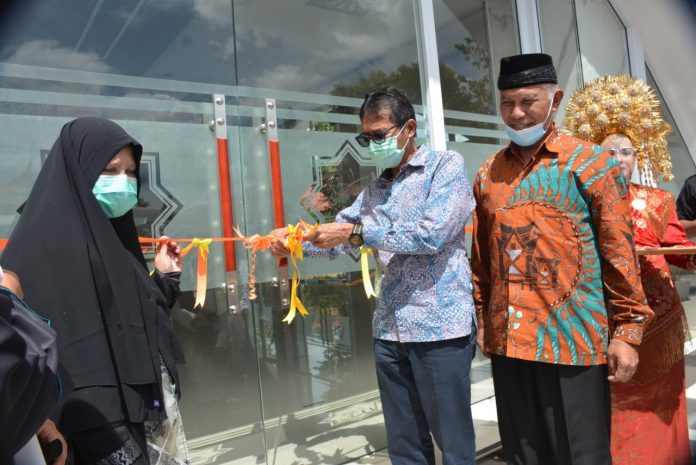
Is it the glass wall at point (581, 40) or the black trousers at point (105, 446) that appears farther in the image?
the glass wall at point (581, 40)

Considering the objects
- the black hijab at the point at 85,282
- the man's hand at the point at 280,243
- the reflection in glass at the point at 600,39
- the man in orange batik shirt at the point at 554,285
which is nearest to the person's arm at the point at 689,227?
the man in orange batik shirt at the point at 554,285

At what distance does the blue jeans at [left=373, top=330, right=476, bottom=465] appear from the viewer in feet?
6.68

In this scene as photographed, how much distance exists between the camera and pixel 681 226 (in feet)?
8.68

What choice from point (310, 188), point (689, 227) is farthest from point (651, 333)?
point (310, 188)

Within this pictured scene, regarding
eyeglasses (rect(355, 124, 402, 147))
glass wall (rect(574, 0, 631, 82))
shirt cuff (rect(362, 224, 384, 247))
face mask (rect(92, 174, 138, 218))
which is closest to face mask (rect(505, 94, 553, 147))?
eyeglasses (rect(355, 124, 402, 147))

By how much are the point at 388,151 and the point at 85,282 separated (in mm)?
1236

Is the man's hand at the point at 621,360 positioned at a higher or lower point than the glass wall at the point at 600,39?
lower

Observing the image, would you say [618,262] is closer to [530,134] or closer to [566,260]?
[566,260]

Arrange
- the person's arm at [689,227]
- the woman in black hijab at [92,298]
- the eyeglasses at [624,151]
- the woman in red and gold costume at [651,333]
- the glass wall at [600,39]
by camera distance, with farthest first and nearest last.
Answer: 1. the glass wall at [600,39]
2. the person's arm at [689,227]
3. the eyeglasses at [624,151]
4. the woman in red and gold costume at [651,333]
5. the woman in black hijab at [92,298]

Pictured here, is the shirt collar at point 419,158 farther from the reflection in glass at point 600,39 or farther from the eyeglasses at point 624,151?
the reflection in glass at point 600,39

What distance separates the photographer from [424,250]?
6.43ft

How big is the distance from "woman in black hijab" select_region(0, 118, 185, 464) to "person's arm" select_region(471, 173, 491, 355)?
4.11 feet

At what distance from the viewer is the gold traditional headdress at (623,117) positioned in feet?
8.88

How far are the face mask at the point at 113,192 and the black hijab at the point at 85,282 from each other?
57 millimetres
